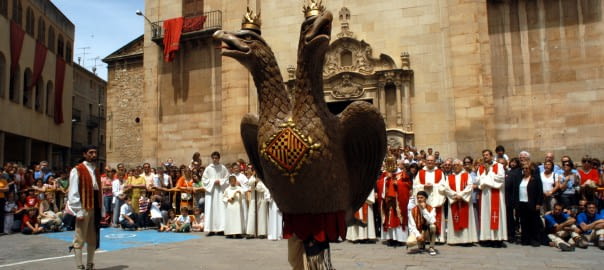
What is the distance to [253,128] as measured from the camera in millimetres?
4363

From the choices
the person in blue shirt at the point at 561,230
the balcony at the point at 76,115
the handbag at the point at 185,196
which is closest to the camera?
the person in blue shirt at the point at 561,230

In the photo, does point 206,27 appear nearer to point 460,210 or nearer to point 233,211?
point 233,211

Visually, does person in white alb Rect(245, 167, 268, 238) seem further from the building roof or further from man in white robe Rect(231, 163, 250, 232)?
the building roof

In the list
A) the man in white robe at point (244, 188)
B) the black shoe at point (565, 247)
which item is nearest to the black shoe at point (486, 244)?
the black shoe at point (565, 247)

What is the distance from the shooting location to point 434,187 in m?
9.59

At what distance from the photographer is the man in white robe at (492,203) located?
30.4 ft

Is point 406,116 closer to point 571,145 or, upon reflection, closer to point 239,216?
point 571,145

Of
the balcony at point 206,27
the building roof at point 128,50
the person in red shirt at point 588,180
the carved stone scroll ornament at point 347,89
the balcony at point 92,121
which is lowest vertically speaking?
the person in red shirt at point 588,180

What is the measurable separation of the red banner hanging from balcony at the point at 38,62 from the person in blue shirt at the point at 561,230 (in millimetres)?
26348

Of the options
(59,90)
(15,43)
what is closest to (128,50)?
(59,90)

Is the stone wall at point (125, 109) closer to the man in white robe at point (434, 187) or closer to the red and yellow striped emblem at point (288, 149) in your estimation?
the man in white robe at point (434, 187)

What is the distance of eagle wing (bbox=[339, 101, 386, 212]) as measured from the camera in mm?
4055

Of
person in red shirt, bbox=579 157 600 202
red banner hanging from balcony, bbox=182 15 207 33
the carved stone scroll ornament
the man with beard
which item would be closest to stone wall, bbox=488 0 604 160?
the carved stone scroll ornament

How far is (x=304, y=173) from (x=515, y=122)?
13912 millimetres
